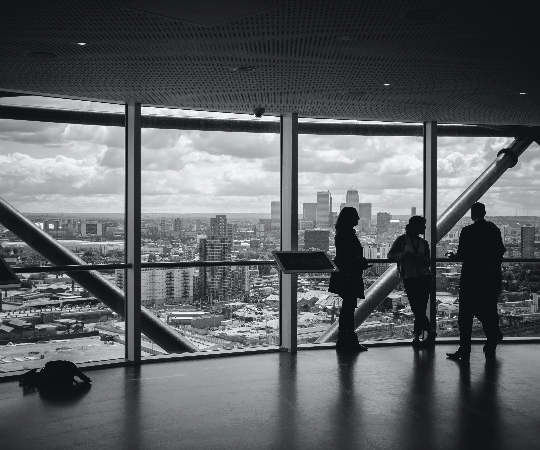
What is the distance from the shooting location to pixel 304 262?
8.70m

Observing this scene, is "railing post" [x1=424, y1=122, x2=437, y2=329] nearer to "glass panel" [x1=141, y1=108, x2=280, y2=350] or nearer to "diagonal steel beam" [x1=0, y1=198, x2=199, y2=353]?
"glass panel" [x1=141, y1=108, x2=280, y2=350]

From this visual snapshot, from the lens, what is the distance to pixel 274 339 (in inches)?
371

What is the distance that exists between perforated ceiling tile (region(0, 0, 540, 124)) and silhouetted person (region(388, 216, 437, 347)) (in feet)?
5.42

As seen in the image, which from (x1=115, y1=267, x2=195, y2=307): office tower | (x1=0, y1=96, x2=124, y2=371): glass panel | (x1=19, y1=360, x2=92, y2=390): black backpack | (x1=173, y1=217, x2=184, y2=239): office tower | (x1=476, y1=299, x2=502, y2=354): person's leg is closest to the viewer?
(x1=19, y1=360, x2=92, y2=390): black backpack

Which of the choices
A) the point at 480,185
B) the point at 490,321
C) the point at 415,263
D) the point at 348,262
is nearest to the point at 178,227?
the point at 348,262

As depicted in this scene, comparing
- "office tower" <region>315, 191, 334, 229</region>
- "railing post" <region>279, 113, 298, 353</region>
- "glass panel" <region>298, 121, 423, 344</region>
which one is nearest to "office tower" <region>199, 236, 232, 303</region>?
"railing post" <region>279, 113, 298, 353</region>

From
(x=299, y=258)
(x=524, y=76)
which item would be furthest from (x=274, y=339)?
(x=524, y=76)

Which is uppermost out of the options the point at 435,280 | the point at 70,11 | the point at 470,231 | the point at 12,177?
the point at 70,11

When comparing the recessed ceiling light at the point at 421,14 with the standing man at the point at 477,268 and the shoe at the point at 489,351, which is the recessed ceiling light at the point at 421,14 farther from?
the shoe at the point at 489,351

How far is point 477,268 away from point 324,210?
2.42m

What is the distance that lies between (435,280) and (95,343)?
5.00 m

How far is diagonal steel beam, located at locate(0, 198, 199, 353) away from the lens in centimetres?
791

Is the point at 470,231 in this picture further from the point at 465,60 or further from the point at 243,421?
the point at 243,421

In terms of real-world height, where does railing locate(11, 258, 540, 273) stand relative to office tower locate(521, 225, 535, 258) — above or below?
below
